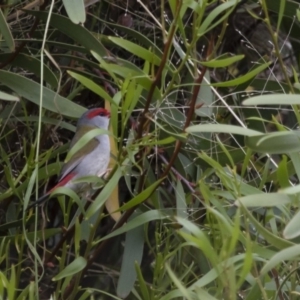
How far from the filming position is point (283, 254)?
2.74 feet

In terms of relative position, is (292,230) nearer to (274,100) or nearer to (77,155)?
(274,100)

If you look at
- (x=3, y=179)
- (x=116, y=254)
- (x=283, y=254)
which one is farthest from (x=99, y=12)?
(x=283, y=254)

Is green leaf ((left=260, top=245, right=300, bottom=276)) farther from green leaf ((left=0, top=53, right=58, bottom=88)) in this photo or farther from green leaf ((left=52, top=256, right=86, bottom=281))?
green leaf ((left=0, top=53, right=58, bottom=88))

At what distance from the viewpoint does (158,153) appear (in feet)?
4.73

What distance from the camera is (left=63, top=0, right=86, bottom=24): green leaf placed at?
1.24m

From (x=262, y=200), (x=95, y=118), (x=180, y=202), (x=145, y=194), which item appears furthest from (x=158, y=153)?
(x=262, y=200)

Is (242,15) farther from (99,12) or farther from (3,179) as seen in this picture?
(3,179)

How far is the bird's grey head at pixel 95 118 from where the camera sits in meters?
1.51

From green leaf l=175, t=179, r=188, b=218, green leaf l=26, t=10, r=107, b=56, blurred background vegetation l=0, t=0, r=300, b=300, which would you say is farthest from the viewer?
green leaf l=26, t=10, r=107, b=56

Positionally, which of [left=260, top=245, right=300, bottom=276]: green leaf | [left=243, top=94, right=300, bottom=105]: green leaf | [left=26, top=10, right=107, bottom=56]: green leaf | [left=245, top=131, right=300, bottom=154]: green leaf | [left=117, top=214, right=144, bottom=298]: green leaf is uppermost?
[left=243, top=94, right=300, bottom=105]: green leaf

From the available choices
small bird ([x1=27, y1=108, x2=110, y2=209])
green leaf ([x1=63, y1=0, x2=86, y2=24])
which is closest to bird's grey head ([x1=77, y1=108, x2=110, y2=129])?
small bird ([x1=27, y1=108, x2=110, y2=209])

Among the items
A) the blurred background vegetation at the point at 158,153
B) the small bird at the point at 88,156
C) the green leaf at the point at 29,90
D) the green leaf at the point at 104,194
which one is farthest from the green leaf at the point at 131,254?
the green leaf at the point at 104,194

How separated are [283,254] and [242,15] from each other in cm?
123

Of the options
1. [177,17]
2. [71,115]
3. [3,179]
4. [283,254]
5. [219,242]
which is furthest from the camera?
[3,179]
